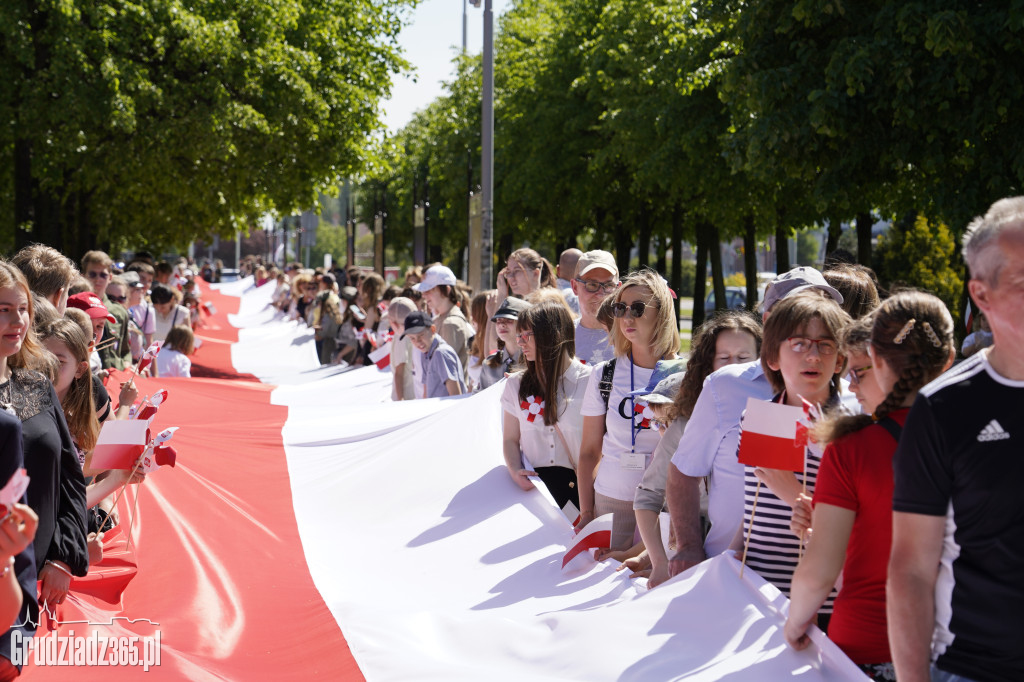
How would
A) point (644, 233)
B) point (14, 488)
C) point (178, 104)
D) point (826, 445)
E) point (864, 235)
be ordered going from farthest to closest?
point (644, 233)
point (864, 235)
point (178, 104)
point (826, 445)
point (14, 488)

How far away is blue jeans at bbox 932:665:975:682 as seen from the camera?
2875 mm

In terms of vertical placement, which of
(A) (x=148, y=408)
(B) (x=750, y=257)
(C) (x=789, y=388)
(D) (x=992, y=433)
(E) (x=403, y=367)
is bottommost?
(E) (x=403, y=367)

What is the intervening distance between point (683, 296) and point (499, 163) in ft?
132

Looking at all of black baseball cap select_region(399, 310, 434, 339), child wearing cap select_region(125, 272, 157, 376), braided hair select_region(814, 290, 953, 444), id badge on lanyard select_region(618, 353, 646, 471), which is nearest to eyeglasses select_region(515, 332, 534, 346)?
id badge on lanyard select_region(618, 353, 646, 471)

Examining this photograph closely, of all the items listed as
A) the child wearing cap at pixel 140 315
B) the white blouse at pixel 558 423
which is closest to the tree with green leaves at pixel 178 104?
the child wearing cap at pixel 140 315

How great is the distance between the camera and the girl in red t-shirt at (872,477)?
3246 mm

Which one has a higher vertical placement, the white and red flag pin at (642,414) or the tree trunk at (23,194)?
the tree trunk at (23,194)

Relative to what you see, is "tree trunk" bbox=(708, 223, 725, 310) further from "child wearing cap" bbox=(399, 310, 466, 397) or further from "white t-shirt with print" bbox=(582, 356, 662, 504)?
"white t-shirt with print" bbox=(582, 356, 662, 504)

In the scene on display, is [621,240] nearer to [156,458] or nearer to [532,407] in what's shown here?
[532,407]

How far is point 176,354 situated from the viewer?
14.2 m

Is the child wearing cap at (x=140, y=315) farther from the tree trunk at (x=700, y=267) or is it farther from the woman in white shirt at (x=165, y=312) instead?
the tree trunk at (x=700, y=267)

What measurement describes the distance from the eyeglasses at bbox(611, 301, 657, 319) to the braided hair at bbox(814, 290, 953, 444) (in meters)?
2.45

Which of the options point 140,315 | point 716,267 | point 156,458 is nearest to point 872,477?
point 156,458

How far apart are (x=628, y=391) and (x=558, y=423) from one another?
1302 millimetres
